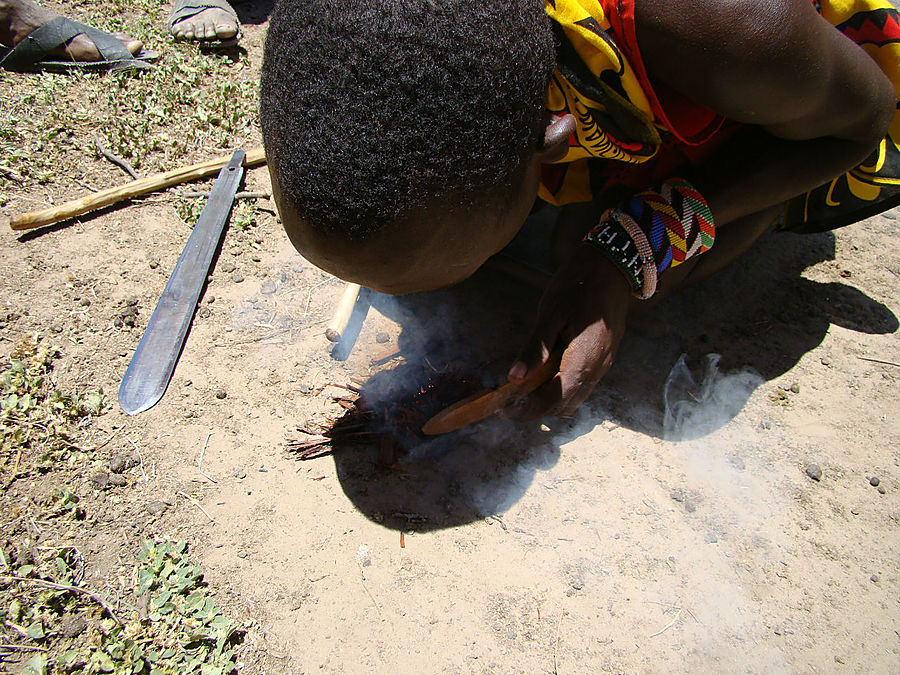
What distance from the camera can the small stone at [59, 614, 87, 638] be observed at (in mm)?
1569

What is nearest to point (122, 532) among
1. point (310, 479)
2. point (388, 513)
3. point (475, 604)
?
point (310, 479)

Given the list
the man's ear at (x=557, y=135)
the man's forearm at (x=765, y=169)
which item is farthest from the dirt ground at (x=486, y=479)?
the man's ear at (x=557, y=135)

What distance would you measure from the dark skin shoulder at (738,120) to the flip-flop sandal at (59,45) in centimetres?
298

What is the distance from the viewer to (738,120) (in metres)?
1.68

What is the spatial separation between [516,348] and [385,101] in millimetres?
1363

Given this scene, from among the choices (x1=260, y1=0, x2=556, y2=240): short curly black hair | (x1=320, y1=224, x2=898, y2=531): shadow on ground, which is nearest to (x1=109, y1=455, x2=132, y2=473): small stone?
(x1=320, y1=224, x2=898, y2=531): shadow on ground

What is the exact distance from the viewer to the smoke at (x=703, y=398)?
2119 mm

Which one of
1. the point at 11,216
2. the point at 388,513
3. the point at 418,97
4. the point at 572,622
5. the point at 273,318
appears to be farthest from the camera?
the point at 11,216

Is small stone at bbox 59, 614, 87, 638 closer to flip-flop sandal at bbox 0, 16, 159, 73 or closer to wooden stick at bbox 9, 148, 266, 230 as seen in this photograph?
wooden stick at bbox 9, 148, 266, 230

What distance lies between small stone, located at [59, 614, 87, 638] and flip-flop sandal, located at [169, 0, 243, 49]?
3263mm

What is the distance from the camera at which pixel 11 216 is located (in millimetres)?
2584

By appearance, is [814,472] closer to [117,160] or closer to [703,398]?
[703,398]

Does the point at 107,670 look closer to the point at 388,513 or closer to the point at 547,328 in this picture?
the point at 388,513

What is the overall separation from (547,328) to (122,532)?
1.41 m
